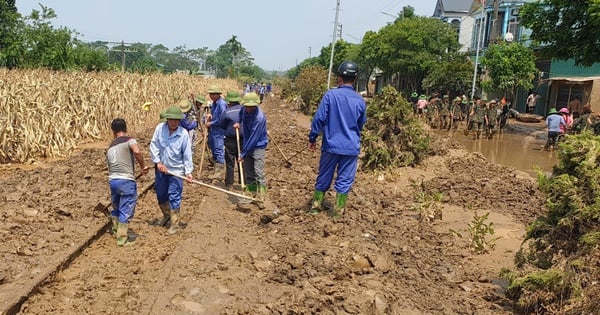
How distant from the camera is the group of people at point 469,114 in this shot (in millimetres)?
18688

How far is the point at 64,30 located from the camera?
26.7m

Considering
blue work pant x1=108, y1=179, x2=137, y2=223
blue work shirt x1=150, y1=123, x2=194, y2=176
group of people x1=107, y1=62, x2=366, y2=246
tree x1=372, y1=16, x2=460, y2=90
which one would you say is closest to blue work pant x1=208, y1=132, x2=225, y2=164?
group of people x1=107, y1=62, x2=366, y2=246

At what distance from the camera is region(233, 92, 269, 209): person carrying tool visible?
7.22m

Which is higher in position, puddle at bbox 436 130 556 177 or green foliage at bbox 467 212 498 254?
puddle at bbox 436 130 556 177

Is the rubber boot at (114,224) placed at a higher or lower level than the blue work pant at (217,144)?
lower

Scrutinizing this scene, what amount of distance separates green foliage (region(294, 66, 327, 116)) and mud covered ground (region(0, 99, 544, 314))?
59.4 feet

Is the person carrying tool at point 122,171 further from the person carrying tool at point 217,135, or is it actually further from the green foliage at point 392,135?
the green foliage at point 392,135

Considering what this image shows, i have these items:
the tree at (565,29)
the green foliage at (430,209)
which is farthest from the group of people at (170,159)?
the tree at (565,29)

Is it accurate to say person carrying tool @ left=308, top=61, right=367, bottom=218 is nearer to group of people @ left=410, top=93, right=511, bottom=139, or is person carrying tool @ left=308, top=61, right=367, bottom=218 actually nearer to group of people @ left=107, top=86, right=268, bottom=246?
group of people @ left=107, top=86, right=268, bottom=246

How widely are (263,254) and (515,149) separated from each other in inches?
528

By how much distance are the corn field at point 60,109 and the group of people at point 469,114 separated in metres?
10.4

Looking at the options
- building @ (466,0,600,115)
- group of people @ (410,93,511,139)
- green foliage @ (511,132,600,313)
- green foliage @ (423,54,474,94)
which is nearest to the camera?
green foliage @ (511,132,600,313)

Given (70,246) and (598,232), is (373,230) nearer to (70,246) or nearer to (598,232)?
(598,232)

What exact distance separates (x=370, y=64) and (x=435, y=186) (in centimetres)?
Result: 3551
